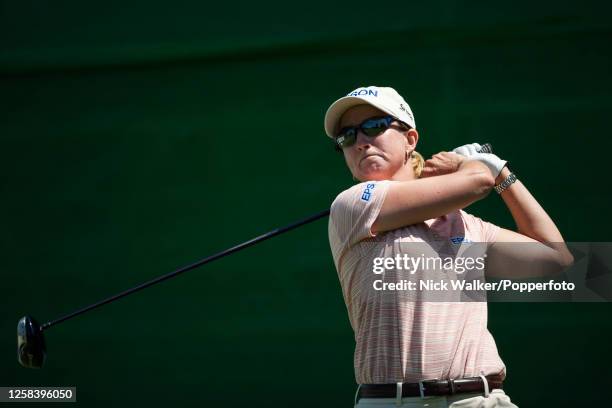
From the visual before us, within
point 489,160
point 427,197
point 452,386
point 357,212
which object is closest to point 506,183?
point 489,160

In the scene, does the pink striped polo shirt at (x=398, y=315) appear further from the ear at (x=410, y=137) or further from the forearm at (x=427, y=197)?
the ear at (x=410, y=137)

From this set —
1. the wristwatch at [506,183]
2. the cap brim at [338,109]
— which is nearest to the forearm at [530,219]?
the wristwatch at [506,183]

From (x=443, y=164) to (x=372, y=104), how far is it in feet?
0.94

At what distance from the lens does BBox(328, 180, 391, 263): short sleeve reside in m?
2.59

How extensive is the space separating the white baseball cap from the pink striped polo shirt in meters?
0.28

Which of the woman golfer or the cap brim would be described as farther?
the cap brim

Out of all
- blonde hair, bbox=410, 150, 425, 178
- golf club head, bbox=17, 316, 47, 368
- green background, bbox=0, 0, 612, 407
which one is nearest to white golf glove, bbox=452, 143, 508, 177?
blonde hair, bbox=410, 150, 425, 178

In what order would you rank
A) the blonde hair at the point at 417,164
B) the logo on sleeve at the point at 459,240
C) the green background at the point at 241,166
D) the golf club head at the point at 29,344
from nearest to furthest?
the logo on sleeve at the point at 459,240 → the blonde hair at the point at 417,164 → the golf club head at the point at 29,344 → the green background at the point at 241,166

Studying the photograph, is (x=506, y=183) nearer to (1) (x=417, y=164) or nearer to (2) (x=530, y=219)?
(2) (x=530, y=219)

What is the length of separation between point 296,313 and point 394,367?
6.56 ft

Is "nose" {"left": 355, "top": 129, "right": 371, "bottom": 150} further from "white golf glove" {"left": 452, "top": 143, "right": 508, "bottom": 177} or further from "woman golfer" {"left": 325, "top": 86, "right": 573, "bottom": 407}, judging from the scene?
"white golf glove" {"left": 452, "top": 143, "right": 508, "bottom": 177}

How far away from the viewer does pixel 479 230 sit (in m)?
2.85

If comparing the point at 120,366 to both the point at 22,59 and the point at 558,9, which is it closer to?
the point at 22,59

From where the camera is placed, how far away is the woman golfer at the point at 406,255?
2.50 m
